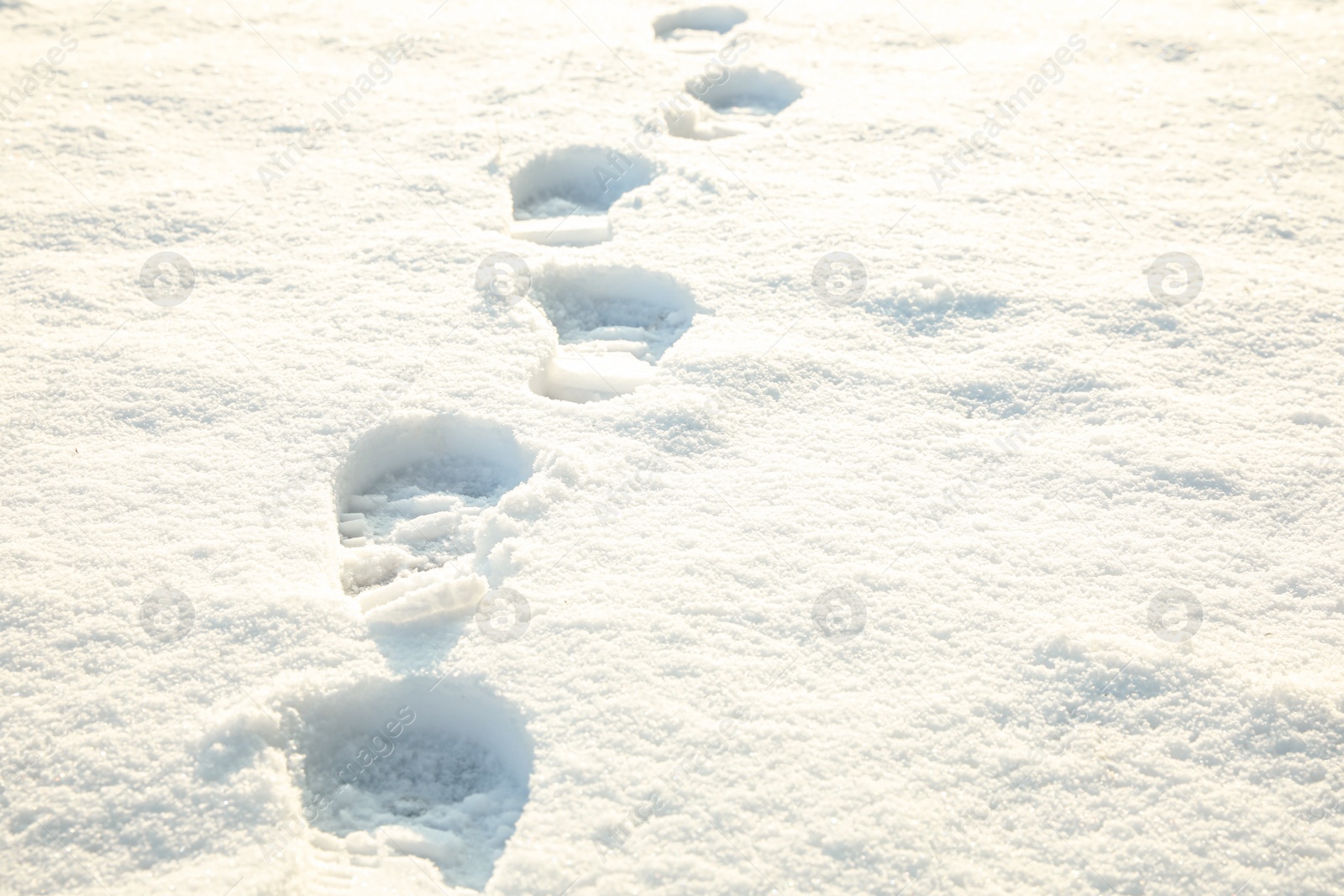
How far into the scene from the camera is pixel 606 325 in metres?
2.45

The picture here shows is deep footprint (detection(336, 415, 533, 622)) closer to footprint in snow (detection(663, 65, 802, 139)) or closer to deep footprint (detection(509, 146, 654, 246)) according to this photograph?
deep footprint (detection(509, 146, 654, 246))

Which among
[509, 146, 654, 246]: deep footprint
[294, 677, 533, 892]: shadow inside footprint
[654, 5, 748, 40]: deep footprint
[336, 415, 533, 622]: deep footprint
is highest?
[654, 5, 748, 40]: deep footprint

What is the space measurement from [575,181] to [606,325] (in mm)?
776

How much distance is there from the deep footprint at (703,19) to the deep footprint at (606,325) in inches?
73.8

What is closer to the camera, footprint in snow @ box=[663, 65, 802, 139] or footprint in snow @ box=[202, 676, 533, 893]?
footprint in snow @ box=[202, 676, 533, 893]

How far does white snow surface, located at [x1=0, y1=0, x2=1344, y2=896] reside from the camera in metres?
1.40

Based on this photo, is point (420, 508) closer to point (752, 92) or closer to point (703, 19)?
point (752, 92)

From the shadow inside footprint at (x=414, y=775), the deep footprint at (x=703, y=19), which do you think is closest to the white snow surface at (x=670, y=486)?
the shadow inside footprint at (x=414, y=775)

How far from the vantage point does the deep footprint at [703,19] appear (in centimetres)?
389

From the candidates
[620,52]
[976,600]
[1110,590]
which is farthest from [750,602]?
[620,52]

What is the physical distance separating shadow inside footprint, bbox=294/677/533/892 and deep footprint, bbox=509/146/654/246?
1658 millimetres

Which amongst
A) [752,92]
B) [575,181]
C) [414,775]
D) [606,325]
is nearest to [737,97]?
[752,92]

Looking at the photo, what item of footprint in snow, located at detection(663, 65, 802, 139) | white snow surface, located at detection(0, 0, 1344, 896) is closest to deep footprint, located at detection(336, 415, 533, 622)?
white snow surface, located at detection(0, 0, 1344, 896)

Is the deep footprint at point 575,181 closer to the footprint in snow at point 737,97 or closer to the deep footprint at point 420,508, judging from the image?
the footprint in snow at point 737,97
